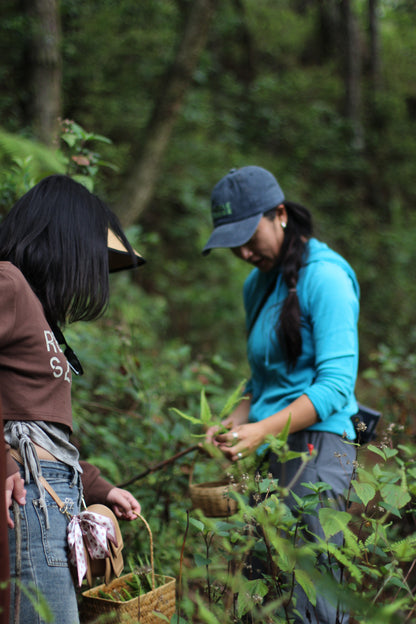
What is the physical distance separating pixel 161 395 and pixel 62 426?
227 centimetres

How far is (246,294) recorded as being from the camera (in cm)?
293

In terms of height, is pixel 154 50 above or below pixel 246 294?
above

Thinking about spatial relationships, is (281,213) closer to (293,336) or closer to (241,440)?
(293,336)

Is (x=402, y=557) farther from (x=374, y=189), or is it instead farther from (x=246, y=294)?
(x=374, y=189)

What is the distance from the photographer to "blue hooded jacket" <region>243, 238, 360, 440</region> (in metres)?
2.31

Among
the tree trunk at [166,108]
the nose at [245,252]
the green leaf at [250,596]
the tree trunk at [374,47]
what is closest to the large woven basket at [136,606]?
the green leaf at [250,596]

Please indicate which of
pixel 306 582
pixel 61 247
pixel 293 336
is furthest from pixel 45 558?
pixel 293 336

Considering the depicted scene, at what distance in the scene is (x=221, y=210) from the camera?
272cm

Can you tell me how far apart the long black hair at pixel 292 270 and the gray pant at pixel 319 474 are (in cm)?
33

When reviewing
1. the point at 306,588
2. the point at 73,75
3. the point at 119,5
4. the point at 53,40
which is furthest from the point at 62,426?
the point at 119,5

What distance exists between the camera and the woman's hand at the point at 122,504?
1.96 meters

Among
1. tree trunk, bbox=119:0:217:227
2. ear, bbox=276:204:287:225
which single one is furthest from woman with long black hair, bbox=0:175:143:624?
tree trunk, bbox=119:0:217:227

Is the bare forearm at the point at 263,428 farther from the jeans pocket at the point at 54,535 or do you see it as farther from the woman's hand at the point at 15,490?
the woman's hand at the point at 15,490

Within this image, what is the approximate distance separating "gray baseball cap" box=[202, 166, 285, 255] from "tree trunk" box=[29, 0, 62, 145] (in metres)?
3.53
